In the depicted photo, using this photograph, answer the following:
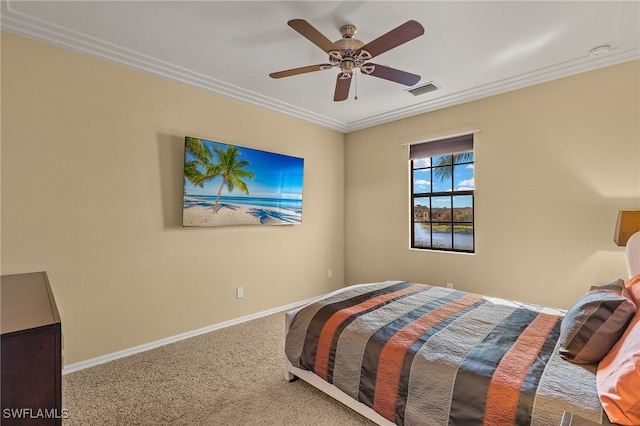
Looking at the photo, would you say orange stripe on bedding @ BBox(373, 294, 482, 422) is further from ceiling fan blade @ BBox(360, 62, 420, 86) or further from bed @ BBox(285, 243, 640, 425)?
ceiling fan blade @ BBox(360, 62, 420, 86)

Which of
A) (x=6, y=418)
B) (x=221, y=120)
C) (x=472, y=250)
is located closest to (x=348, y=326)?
(x=6, y=418)

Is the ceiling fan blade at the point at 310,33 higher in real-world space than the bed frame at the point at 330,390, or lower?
higher

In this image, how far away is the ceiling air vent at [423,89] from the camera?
328 centimetres

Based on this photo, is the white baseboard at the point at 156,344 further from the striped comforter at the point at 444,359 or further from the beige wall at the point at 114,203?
the striped comforter at the point at 444,359

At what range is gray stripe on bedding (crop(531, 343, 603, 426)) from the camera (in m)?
1.17

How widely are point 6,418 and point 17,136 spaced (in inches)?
81.0

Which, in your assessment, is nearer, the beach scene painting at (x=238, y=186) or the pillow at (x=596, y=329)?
the pillow at (x=596, y=329)

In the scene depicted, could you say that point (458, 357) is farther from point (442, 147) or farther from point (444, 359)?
point (442, 147)

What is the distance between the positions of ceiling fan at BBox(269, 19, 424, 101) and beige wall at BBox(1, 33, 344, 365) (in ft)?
4.70

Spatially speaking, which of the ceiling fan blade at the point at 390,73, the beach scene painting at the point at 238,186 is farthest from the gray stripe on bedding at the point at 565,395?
the beach scene painting at the point at 238,186

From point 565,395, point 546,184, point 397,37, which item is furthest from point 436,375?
point 546,184

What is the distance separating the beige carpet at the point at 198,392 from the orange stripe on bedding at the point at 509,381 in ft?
2.92

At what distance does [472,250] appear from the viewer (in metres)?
3.65

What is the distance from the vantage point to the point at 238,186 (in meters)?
3.39
